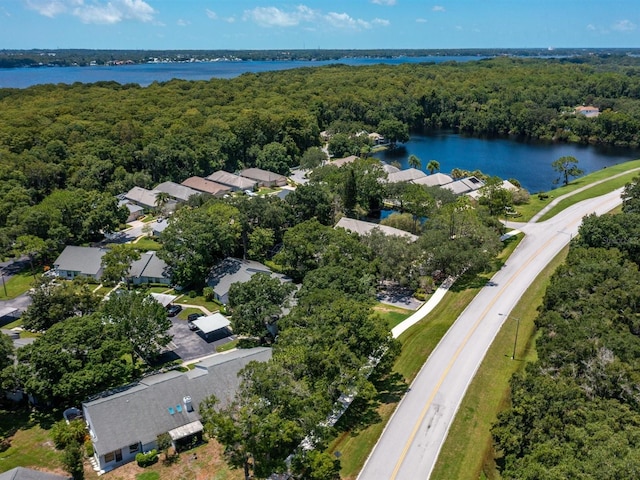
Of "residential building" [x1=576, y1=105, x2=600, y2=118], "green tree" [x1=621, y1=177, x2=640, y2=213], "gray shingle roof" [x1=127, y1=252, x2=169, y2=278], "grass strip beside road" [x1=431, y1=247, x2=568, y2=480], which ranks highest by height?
"residential building" [x1=576, y1=105, x2=600, y2=118]

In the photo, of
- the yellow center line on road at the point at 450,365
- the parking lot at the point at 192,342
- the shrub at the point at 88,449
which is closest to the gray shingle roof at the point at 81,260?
the parking lot at the point at 192,342

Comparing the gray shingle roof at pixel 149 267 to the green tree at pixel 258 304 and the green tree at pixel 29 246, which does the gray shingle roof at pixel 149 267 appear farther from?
the green tree at pixel 258 304

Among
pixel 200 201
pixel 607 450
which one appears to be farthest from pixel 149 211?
pixel 607 450

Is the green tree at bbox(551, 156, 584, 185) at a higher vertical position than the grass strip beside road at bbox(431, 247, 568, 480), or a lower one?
higher

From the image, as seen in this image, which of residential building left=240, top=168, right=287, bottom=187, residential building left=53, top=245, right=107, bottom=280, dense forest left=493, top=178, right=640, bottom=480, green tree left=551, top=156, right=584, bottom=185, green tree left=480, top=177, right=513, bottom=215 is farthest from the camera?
residential building left=240, top=168, right=287, bottom=187

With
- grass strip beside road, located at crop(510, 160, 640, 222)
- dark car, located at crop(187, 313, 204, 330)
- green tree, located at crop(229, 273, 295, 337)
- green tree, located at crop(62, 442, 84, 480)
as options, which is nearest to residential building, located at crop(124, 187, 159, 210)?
dark car, located at crop(187, 313, 204, 330)

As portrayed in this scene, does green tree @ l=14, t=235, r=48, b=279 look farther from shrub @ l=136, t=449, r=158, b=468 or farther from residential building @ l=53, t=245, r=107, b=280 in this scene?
shrub @ l=136, t=449, r=158, b=468

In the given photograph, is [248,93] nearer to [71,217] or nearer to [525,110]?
[525,110]
